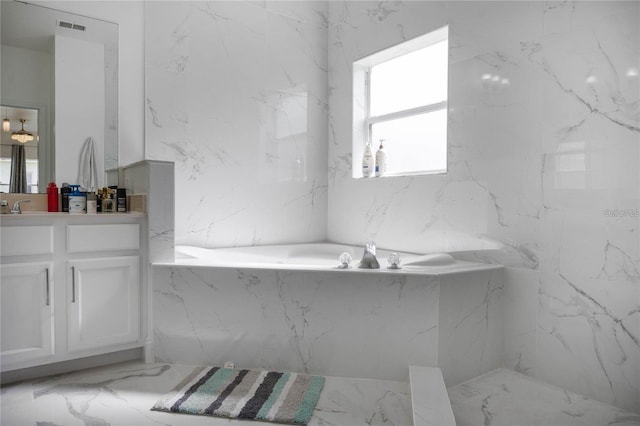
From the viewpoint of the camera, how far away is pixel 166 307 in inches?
85.2

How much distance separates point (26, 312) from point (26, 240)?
1.09 feet

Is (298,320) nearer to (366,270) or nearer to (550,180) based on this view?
(366,270)

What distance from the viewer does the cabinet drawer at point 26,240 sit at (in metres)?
1.89

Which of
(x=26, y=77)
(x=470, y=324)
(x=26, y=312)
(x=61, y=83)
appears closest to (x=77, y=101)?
(x=61, y=83)

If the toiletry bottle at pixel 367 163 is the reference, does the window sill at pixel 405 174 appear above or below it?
below

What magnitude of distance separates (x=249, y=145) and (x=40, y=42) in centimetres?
144

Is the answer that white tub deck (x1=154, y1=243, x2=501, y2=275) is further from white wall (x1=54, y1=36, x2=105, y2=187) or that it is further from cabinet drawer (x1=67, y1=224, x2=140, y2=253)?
white wall (x1=54, y1=36, x2=105, y2=187)

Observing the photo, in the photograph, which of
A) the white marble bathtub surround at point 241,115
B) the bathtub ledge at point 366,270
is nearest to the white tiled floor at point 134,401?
the bathtub ledge at point 366,270

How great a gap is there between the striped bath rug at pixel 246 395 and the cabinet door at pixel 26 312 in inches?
27.0

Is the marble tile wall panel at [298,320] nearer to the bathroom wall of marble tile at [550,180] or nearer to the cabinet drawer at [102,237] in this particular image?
the cabinet drawer at [102,237]

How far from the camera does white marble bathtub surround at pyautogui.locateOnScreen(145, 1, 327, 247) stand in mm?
2932

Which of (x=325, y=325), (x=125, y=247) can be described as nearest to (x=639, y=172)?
(x=325, y=325)

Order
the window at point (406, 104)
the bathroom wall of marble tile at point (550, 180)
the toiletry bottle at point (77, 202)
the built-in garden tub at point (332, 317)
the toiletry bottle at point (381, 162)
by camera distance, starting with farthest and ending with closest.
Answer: the toiletry bottle at point (381, 162) → the window at point (406, 104) → the toiletry bottle at point (77, 202) → the built-in garden tub at point (332, 317) → the bathroom wall of marble tile at point (550, 180)

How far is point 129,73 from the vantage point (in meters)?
2.77
